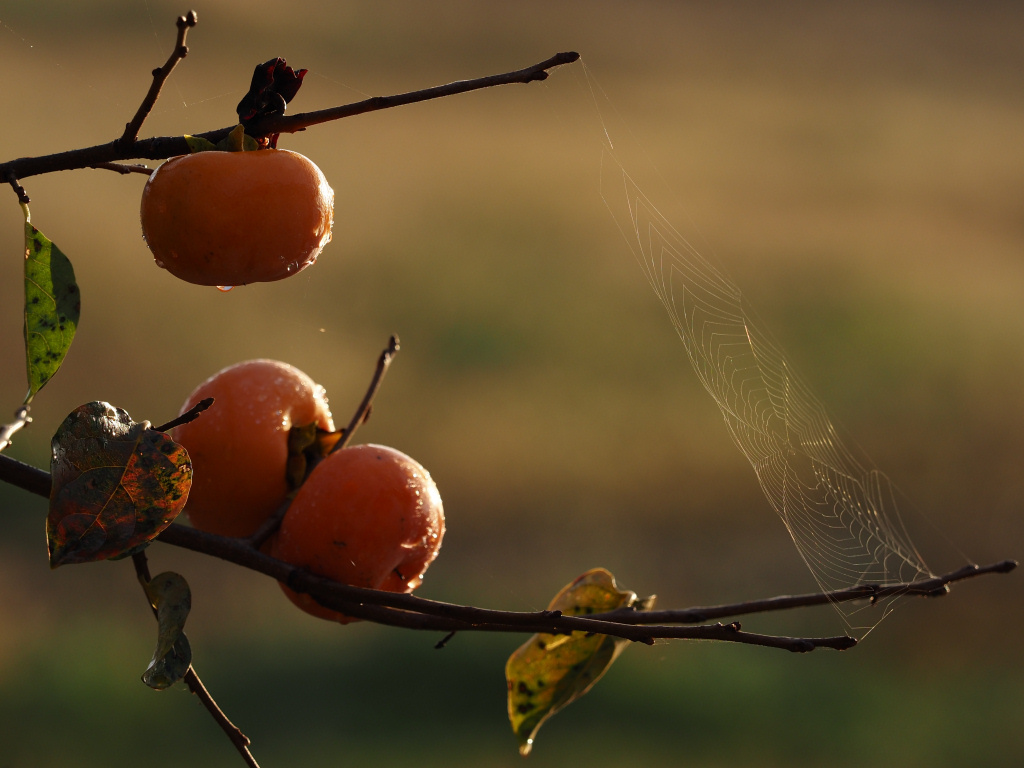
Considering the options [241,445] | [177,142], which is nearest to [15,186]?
[177,142]

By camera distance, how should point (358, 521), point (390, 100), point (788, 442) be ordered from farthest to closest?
1. point (788, 442)
2. point (358, 521)
3. point (390, 100)

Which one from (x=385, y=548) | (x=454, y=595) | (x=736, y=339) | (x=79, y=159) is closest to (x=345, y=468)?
(x=385, y=548)

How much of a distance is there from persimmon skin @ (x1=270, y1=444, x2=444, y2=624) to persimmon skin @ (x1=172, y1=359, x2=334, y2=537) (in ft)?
0.07

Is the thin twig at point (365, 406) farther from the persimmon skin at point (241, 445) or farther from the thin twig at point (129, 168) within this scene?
the thin twig at point (129, 168)

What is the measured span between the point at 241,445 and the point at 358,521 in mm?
72

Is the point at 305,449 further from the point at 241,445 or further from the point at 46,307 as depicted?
the point at 46,307

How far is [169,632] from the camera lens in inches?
14.0

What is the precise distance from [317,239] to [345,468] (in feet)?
0.39

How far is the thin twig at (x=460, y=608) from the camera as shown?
0.32m

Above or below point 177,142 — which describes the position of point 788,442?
below

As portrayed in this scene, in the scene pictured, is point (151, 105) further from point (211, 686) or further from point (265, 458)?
point (211, 686)

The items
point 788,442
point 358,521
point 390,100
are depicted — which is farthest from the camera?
point 788,442

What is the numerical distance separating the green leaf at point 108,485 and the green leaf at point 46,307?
53 millimetres

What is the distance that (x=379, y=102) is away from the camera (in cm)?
29
